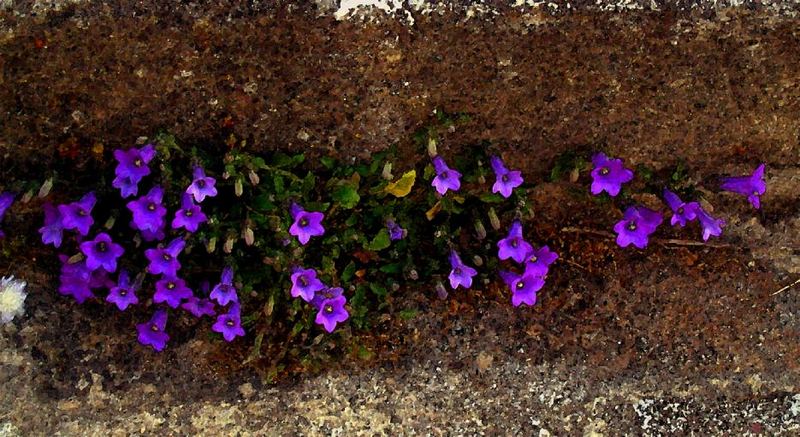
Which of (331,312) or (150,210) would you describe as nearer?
(150,210)

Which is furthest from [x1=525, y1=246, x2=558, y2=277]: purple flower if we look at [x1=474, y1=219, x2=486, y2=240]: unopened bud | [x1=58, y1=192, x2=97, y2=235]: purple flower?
[x1=58, y1=192, x2=97, y2=235]: purple flower

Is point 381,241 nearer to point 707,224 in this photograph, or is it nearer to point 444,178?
point 444,178

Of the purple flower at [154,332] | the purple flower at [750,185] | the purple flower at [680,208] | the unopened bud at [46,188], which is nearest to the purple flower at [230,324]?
the purple flower at [154,332]

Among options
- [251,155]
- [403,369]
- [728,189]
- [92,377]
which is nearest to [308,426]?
[403,369]

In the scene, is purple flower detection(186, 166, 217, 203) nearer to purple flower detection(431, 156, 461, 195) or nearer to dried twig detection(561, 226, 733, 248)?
purple flower detection(431, 156, 461, 195)

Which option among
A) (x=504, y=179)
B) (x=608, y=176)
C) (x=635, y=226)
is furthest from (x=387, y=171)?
(x=635, y=226)

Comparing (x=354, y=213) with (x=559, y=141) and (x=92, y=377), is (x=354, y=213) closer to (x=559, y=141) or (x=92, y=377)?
(x=559, y=141)
